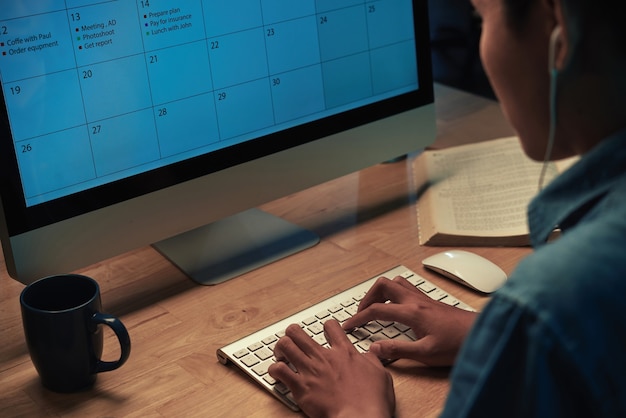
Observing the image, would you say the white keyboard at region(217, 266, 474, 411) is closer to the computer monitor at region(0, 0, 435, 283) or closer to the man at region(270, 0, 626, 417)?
the computer monitor at region(0, 0, 435, 283)

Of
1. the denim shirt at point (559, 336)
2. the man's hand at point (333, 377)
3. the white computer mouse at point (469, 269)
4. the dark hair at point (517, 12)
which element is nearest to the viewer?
the denim shirt at point (559, 336)

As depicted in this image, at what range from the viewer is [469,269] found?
1.11 metres

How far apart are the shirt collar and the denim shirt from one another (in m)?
0.04

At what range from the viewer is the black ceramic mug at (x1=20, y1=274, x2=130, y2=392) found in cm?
92

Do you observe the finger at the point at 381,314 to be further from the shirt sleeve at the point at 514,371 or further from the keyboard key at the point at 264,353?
the shirt sleeve at the point at 514,371

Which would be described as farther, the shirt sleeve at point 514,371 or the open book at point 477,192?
the open book at point 477,192

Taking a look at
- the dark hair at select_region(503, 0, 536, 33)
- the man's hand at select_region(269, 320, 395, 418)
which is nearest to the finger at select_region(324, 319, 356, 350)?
the man's hand at select_region(269, 320, 395, 418)

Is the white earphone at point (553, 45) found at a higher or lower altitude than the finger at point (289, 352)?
higher

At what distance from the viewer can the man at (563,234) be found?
0.52 m

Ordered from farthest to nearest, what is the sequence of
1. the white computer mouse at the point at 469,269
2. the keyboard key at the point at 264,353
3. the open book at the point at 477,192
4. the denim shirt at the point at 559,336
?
1. the open book at the point at 477,192
2. the white computer mouse at the point at 469,269
3. the keyboard key at the point at 264,353
4. the denim shirt at the point at 559,336

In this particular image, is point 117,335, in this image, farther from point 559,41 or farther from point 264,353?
point 559,41

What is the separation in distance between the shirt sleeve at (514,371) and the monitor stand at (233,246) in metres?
0.63

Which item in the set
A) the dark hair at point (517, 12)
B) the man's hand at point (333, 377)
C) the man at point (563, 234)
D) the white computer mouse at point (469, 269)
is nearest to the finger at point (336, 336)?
the man's hand at point (333, 377)

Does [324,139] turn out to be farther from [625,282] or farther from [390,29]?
[625,282]
